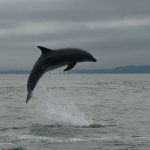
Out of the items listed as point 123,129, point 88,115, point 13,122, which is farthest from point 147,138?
point 88,115

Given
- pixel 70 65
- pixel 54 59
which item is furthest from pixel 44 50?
pixel 70 65

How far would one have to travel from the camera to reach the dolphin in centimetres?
2491

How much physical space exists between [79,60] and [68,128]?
7148mm

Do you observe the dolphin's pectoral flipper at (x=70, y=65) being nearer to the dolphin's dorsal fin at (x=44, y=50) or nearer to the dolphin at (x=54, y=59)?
the dolphin at (x=54, y=59)

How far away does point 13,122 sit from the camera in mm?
36281

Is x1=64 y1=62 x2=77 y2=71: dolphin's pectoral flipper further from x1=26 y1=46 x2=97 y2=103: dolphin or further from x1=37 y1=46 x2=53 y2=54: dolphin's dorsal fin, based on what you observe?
x1=37 y1=46 x2=53 y2=54: dolphin's dorsal fin

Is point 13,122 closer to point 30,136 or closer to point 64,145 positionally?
point 30,136

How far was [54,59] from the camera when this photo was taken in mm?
25047

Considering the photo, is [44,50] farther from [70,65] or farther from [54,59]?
[70,65]

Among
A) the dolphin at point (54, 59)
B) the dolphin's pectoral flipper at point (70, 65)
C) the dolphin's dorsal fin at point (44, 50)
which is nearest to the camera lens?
the dolphin's pectoral flipper at point (70, 65)

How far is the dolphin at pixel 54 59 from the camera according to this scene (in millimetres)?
24906

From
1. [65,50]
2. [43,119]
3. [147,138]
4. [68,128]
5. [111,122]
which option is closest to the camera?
[65,50]

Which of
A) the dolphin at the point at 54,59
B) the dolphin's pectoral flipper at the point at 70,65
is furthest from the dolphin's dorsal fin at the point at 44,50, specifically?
the dolphin's pectoral flipper at the point at 70,65

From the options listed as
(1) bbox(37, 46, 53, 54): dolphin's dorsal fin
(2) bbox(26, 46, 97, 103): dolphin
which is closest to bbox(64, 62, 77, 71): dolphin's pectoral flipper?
(2) bbox(26, 46, 97, 103): dolphin
